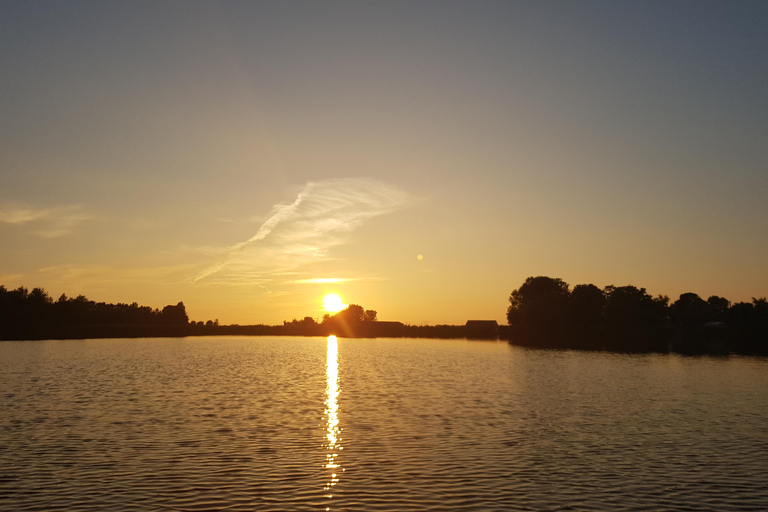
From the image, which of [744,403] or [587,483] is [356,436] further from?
[744,403]

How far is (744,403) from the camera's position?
45906 mm

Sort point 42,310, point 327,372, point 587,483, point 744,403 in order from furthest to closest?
point 42,310
point 327,372
point 744,403
point 587,483

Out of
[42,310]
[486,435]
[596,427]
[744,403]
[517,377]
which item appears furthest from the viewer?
[42,310]

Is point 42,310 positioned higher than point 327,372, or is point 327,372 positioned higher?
point 42,310

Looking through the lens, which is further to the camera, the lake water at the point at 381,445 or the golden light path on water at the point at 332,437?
the golden light path on water at the point at 332,437

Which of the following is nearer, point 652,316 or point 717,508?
point 717,508

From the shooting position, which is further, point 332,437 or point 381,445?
point 332,437

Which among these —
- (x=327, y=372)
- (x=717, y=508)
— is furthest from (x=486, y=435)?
(x=327, y=372)

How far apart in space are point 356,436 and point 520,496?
13.3 metres

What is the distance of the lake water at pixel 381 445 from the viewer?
2098cm

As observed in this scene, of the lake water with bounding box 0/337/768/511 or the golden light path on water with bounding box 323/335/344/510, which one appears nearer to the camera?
the lake water with bounding box 0/337/768/511

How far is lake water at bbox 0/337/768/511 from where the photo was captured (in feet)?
68.8

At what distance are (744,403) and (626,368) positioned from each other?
109 feet

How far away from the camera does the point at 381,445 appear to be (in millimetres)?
30016
